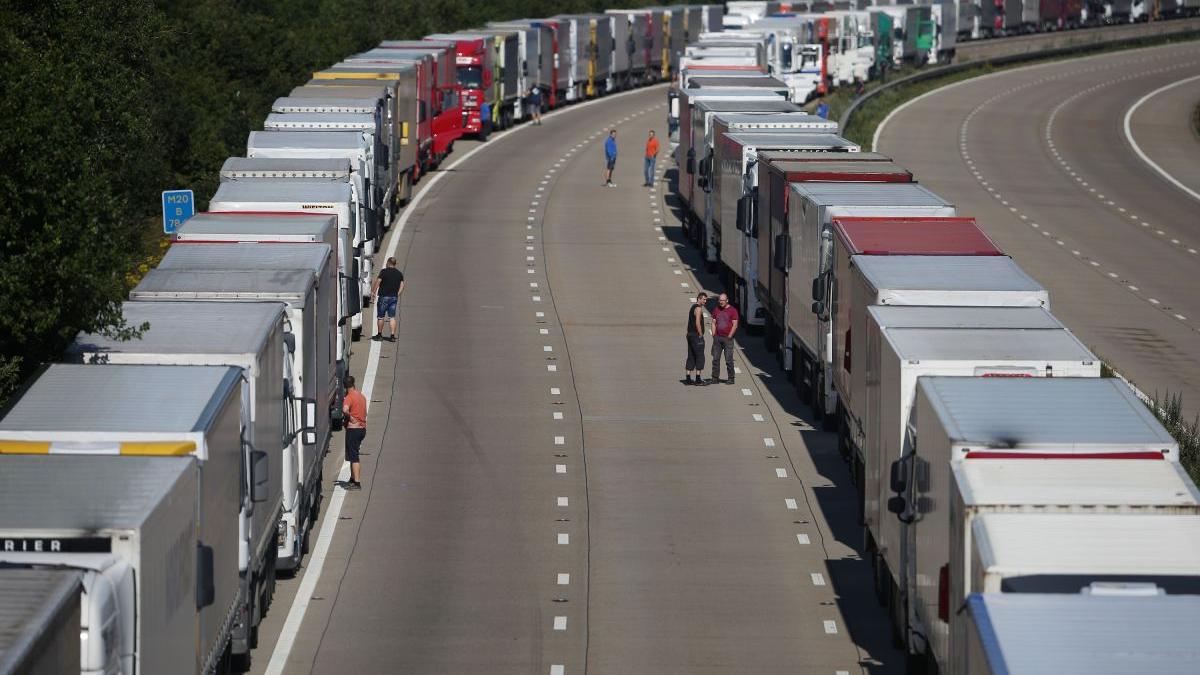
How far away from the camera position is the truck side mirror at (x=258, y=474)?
18125mm

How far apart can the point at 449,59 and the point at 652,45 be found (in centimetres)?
3663

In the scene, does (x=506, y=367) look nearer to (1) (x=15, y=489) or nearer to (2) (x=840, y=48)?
(1) (x=15, y=489)

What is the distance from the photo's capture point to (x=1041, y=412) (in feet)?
56.5

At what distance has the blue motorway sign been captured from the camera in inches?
1273

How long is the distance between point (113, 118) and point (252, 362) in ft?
58.3

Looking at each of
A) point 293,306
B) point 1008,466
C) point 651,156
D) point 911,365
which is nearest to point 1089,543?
point 1008,466

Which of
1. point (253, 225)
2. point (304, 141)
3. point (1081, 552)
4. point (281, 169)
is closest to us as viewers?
point (1081, 552)

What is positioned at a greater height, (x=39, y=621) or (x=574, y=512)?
(x=39, y=621)

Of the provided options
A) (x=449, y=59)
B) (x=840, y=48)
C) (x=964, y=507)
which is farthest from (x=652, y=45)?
(x=964, y=507)

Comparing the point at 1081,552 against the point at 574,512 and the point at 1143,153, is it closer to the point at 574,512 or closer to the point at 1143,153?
the point at 574,512

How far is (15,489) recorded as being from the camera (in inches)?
542

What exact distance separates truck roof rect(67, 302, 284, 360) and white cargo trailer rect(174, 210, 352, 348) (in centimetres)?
479

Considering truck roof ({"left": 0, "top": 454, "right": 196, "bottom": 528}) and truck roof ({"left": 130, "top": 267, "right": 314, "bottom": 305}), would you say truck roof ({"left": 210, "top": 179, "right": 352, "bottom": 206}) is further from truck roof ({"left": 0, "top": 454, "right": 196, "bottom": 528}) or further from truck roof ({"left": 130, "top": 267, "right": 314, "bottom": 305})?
truck roof ({"left": 0, "top": 454, "right": 196, "bottom": 528})

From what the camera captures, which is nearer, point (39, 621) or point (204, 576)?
point (39, 621)
